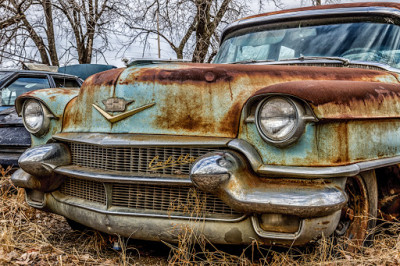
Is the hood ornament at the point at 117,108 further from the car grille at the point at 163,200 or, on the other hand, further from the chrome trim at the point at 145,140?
the car grille at the point at 163,200

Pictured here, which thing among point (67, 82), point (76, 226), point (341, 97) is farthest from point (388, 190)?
point (67, 82)

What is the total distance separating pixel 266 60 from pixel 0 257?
2.40 meters

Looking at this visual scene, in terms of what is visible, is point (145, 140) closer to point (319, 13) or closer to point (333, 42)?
point (333, 42)

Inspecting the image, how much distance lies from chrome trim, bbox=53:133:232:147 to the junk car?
1.78 metres

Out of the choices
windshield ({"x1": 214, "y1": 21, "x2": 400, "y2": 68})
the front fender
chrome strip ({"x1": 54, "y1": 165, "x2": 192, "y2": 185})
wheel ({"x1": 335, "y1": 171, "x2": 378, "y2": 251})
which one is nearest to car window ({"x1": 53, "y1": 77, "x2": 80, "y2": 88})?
the front fender

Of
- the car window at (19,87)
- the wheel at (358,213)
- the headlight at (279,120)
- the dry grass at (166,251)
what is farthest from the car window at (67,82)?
the wheel at (358,213)

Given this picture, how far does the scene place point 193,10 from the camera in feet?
37.4

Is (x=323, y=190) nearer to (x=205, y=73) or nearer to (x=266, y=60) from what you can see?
(x=205, y=73)

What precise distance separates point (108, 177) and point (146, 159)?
25 centimetres

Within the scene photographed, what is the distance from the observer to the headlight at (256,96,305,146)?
2.23 metres

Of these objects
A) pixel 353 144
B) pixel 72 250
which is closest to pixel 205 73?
pixel 353 144

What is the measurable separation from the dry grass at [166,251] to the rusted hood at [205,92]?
486 mm

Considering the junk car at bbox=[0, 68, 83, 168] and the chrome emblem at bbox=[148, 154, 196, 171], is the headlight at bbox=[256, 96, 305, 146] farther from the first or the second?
the junk car at bbox=[0, 68, 83, 168]

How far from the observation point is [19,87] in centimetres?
680
